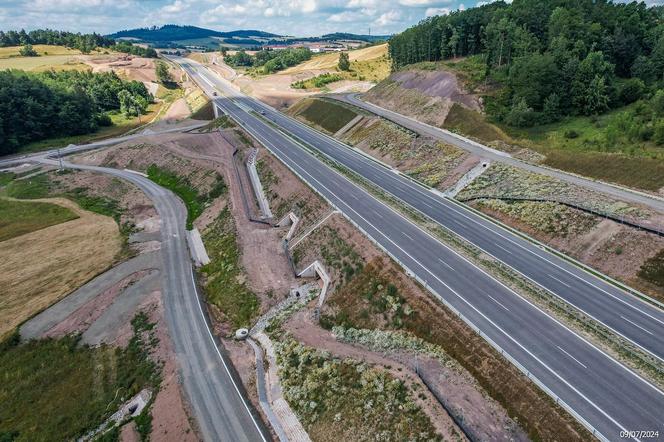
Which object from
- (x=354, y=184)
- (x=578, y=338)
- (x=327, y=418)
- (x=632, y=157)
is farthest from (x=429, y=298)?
(x=632, y=157)

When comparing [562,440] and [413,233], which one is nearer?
[562,440]

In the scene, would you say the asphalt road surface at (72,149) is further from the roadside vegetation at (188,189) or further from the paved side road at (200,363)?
the paved side road at (200,363)

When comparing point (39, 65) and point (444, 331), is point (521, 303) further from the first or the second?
point (39, 65)

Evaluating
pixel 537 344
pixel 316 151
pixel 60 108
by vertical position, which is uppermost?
pixel 60 108

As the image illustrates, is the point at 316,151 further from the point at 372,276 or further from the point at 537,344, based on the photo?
the point at 537,344

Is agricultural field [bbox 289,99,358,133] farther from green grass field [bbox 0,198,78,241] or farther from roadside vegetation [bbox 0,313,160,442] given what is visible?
roadside vegetation [bbox 0,313,160,442]

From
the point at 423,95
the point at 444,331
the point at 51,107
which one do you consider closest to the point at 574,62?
the point at 423,95

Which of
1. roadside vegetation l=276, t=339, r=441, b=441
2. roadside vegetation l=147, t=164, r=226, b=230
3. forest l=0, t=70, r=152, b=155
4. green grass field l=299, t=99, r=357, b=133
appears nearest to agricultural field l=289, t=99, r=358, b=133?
green grass field l=299, t=99, r=357, b=133
